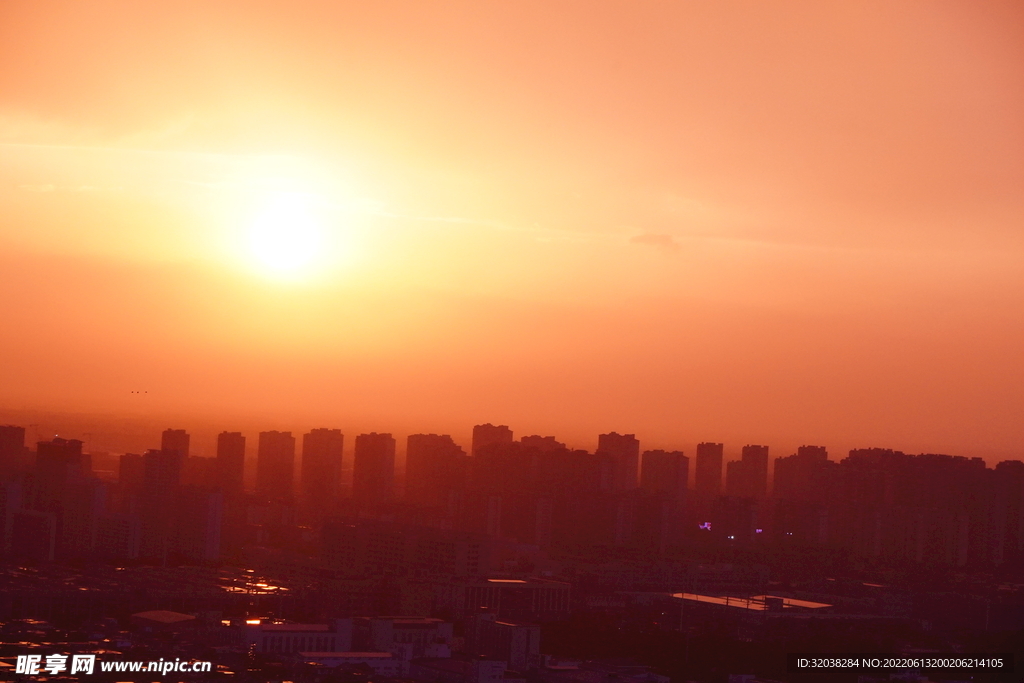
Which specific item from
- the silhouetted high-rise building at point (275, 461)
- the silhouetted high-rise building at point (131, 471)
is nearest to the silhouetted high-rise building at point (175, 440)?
the silhouetted high-rise building at point (131, 471)

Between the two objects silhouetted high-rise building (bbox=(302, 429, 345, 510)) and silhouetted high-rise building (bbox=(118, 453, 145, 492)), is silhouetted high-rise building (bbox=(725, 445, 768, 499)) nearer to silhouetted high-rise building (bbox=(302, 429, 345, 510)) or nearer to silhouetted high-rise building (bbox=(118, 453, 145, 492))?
silhouetted high-rise building (bbox=(302, 429, 345, 510))

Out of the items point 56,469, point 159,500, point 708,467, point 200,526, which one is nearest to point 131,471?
point 159,500

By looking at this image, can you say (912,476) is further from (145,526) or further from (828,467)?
(145,526)

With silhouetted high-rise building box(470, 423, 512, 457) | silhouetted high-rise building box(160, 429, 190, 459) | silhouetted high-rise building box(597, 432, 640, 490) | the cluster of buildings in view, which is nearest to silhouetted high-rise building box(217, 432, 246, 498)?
the cluster of buildings

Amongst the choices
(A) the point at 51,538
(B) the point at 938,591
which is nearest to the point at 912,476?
(B) the point at 938,591

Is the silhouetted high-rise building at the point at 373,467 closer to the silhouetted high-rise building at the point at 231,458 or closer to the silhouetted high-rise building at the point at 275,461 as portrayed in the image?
the silhouetted high-rise building at the point at 275,461

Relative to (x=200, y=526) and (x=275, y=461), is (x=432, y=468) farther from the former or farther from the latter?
→ (x=200, y=526)
